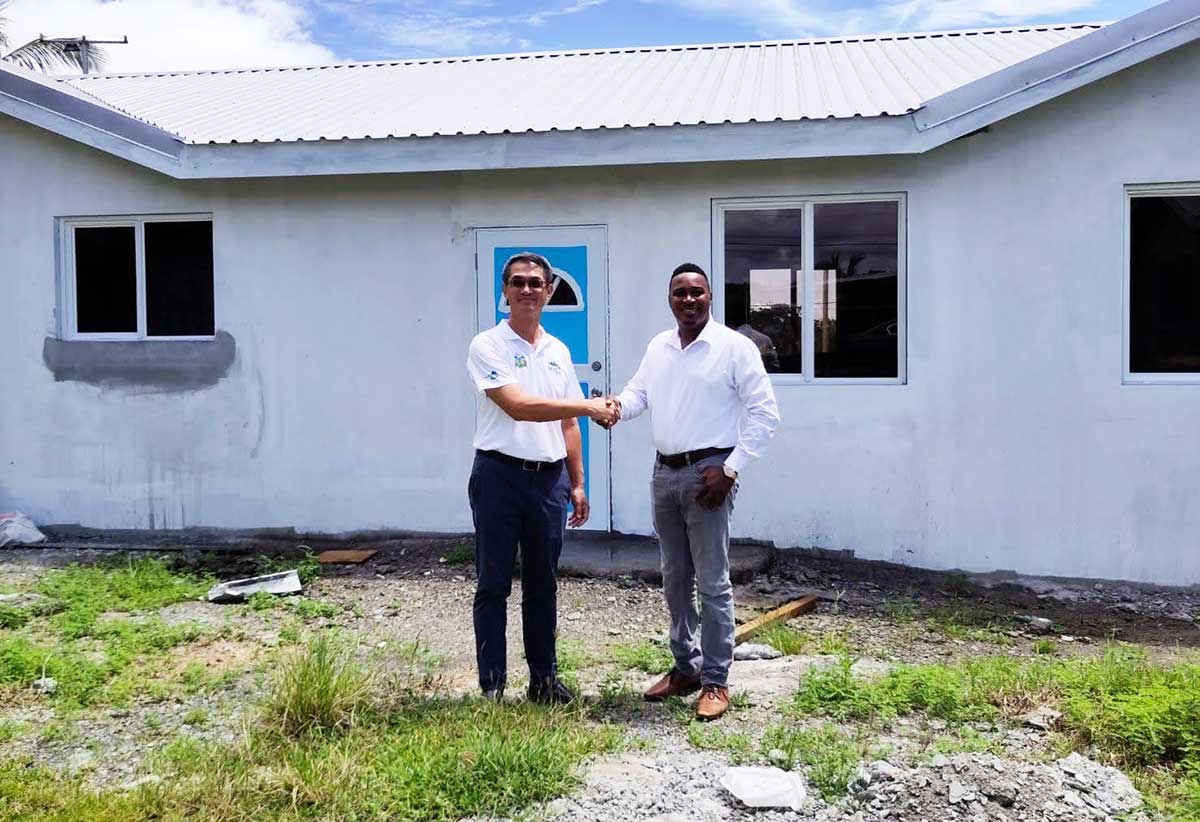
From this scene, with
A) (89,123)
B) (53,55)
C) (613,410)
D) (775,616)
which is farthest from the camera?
(53,55)

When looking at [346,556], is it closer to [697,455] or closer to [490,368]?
[490,368]

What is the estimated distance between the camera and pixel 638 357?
792 cm

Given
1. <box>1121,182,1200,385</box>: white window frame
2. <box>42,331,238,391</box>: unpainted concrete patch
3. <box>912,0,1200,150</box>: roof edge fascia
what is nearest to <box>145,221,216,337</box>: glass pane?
<box>42,331,238,391</box>: unpainted concrete patch

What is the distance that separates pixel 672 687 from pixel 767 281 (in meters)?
3.86

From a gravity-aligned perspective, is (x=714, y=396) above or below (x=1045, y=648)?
above

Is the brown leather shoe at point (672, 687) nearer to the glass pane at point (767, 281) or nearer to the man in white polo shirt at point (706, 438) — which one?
the man in white polo shirt at point (706, 438)

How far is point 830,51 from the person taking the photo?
1054 cm

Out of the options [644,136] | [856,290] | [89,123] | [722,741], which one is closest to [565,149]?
[644,136]

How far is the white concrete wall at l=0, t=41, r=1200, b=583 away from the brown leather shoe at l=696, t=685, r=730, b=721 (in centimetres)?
323

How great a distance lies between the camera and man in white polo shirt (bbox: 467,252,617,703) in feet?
14.6

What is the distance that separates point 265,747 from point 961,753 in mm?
2708

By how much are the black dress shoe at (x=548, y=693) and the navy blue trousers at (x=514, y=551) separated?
31 millimetres

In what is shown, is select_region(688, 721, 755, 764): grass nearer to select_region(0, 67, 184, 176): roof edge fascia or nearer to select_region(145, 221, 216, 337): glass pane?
select_region(145, 221, 216, 337): glass pane

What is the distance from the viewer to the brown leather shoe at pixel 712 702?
4508 mm
